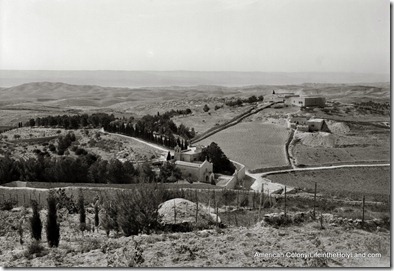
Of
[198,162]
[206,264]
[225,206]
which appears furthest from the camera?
[198,162]

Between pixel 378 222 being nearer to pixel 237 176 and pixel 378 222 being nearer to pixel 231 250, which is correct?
pixel 231 250

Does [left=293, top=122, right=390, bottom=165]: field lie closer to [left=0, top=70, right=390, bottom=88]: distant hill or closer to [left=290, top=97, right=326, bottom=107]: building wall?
[left=290, top=97, right=326, bottom=107]: building wall

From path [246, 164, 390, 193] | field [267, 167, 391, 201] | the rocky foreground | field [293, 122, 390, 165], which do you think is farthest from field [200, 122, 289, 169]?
the rocky foreground

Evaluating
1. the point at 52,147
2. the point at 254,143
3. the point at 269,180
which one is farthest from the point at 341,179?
the point at 52,147

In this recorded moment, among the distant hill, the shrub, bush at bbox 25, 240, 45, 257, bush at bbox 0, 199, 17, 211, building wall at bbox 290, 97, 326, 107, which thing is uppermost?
the distant hill

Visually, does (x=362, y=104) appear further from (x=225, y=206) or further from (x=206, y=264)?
(x=206, y=264)

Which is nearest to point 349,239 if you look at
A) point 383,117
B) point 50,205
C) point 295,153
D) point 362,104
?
point 50,205

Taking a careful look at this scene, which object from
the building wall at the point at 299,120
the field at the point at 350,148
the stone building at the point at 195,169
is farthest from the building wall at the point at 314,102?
the stone building at the point at 195,169
